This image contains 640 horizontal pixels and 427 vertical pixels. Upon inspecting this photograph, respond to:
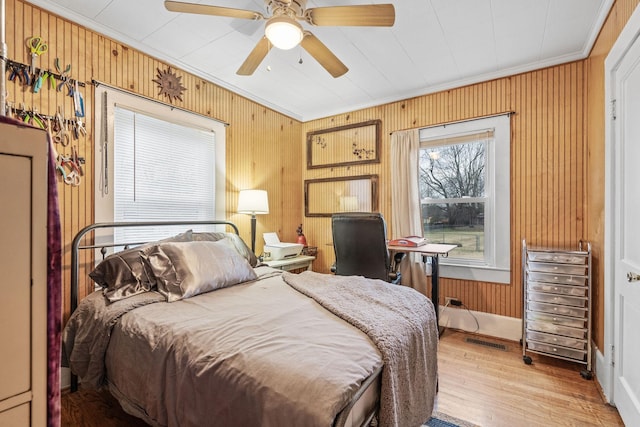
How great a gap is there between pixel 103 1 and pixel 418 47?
94.2 inches

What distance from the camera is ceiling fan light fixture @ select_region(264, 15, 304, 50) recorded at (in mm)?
1692

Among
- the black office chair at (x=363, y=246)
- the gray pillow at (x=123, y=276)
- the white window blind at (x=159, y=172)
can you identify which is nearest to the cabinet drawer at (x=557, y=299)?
the black office chair at (x=363, y=246)

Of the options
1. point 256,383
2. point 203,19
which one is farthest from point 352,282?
point 203,19

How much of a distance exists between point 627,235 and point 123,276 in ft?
10.2

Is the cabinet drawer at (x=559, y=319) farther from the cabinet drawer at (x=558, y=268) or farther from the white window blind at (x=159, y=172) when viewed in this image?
the white window blind at (x=159, y=172)

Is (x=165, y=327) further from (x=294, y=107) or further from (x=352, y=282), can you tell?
(x=294, y=107)

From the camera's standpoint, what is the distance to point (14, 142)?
1.89 feet

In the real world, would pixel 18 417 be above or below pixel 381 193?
below

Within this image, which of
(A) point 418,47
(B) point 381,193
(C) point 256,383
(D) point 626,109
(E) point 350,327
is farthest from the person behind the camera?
(B) point 381,193

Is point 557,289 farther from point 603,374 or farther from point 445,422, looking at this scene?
point 445,422

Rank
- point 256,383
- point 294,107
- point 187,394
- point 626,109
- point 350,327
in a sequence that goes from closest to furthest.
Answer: point 256,383 → point 187,394 → point 350,327 → point 626,109 → point 294,107

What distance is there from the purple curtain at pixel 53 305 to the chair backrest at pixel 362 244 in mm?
2227

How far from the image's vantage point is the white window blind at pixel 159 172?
2.50 meters

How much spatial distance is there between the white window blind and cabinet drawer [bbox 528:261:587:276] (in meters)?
3.05
